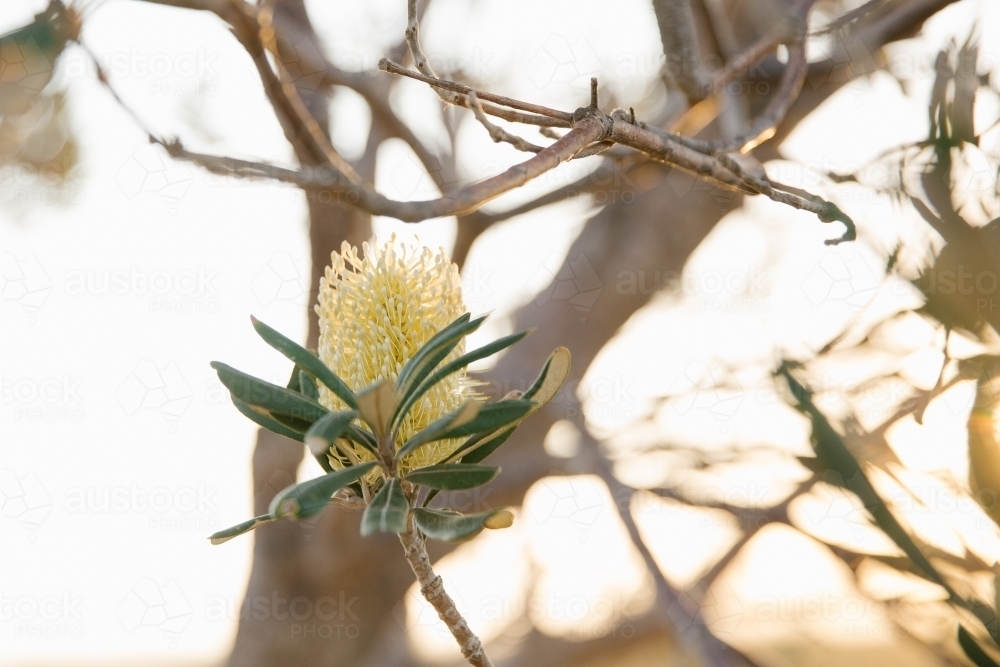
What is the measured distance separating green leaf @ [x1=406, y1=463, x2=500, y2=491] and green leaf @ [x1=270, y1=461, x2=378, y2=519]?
0.02 m

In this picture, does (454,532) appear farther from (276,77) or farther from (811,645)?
(276,77)

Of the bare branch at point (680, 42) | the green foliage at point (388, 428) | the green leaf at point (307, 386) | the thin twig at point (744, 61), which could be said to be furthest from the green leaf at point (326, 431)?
the thin twig at point (744, 61)

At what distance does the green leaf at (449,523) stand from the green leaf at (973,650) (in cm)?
14

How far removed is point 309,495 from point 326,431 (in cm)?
3

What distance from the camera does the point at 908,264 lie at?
230 millimetres

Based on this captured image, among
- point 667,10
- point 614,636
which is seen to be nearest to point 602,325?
point 614,636

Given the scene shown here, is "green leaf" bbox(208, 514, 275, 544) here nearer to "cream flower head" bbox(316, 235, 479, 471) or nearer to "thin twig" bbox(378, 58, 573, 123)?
"cream flower head" bbox(316, 235, 479, 471)

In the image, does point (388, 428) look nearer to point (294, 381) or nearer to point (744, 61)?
point (294, 381)

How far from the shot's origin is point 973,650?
0.68 feet

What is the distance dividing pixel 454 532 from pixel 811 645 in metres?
0.18

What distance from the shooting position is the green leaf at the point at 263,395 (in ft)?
0.80

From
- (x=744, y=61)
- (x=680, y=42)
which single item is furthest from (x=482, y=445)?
(x=744, y=61)

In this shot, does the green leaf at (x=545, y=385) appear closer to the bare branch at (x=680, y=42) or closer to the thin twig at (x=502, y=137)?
the thin twig at (x=502, y=137)

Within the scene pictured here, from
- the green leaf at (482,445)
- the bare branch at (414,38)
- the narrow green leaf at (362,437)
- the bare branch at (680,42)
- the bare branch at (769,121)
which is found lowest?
the green leaf at (482,445)
